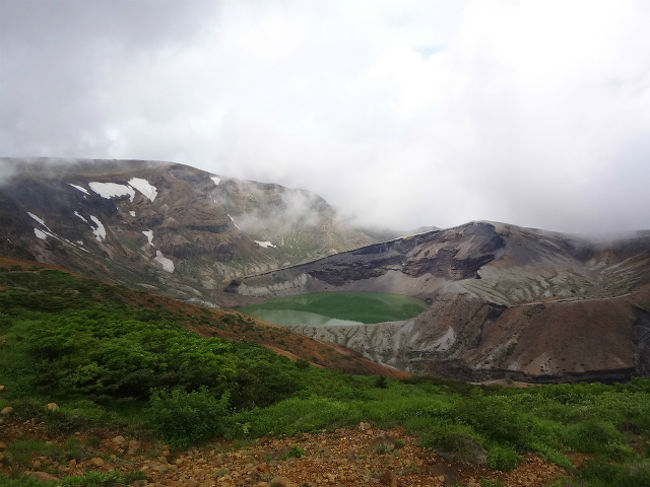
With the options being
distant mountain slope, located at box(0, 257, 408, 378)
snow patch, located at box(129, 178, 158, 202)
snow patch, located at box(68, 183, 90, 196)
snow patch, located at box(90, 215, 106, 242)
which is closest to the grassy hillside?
distant mountain slope, located at box(0, 257, 408, 378)

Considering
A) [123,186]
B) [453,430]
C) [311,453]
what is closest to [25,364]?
[311,453]

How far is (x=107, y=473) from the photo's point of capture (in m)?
6.79

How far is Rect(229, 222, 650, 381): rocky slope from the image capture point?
59125 millimetres

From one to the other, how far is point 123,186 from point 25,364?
19064 centimetres

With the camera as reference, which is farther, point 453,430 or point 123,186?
point 123,186

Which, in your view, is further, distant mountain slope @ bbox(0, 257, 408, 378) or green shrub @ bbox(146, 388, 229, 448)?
distant mountain slope @ bbox(0, 257, 408, 378)

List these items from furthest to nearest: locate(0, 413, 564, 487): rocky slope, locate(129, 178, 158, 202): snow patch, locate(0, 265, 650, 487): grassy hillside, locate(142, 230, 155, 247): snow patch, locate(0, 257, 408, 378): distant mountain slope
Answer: locate(129, 178, 158, 202): snow patch → locate(142, 230, 155, 247): snow patch → locate(0, 257, 408, 378): distant mountain slope → locate(0, 265, 650, 487): grassy hillside → locate(0, 413, 564, 487): rocky slope

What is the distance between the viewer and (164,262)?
162 m

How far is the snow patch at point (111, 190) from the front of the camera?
16062 centimetres

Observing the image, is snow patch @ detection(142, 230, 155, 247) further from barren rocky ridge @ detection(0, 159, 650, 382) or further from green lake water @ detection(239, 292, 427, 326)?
green lake water @ detection(239, 292, 427, 326)

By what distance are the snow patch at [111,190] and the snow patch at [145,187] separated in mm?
6506

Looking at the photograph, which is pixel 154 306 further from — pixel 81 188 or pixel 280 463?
pixel 81 188

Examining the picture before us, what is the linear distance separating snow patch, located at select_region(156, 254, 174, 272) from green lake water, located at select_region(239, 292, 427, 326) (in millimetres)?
46862

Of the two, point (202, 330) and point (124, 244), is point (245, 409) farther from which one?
point (124, 244)
